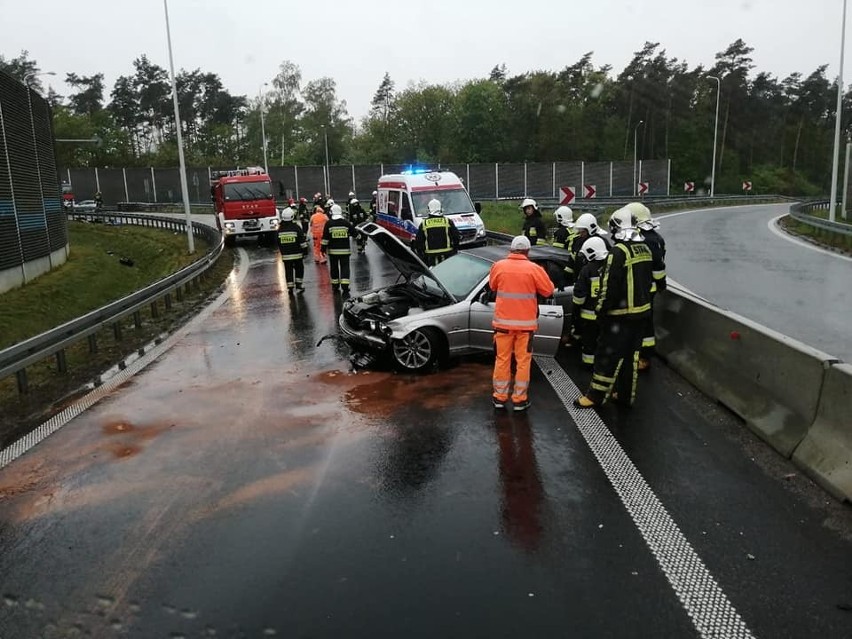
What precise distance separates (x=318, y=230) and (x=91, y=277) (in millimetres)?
8339

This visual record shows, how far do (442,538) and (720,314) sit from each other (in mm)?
4376

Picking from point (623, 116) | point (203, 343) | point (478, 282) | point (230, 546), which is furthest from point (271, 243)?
→ point (623, 116)

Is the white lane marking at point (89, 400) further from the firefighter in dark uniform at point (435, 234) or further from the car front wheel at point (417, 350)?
the firefighter in dark uniform at point (435, 234)

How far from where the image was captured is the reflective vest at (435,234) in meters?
13.4

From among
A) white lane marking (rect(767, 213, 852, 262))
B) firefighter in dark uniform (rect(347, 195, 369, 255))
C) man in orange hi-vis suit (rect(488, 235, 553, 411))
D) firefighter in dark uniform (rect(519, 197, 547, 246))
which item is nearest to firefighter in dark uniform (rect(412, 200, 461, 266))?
firefighter in dark uniform (rect(519, 197, 547, 246))

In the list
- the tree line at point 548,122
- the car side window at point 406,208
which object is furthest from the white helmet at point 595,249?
the tree line at point 548,122

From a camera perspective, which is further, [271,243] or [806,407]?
[271,243]

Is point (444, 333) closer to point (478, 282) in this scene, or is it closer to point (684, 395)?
point (478, 282)

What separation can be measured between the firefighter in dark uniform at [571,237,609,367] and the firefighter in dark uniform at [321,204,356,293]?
255 inches

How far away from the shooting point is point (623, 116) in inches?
3666

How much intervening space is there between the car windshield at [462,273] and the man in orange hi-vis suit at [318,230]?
936 centimetres

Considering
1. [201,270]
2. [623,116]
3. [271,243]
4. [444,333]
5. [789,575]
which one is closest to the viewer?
[789,575]

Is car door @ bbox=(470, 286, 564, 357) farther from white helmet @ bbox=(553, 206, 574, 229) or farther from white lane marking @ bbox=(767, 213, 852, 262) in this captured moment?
white lane marking @ bbox=(767, 213, 852, 262)

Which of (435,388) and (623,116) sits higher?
(623,116)
